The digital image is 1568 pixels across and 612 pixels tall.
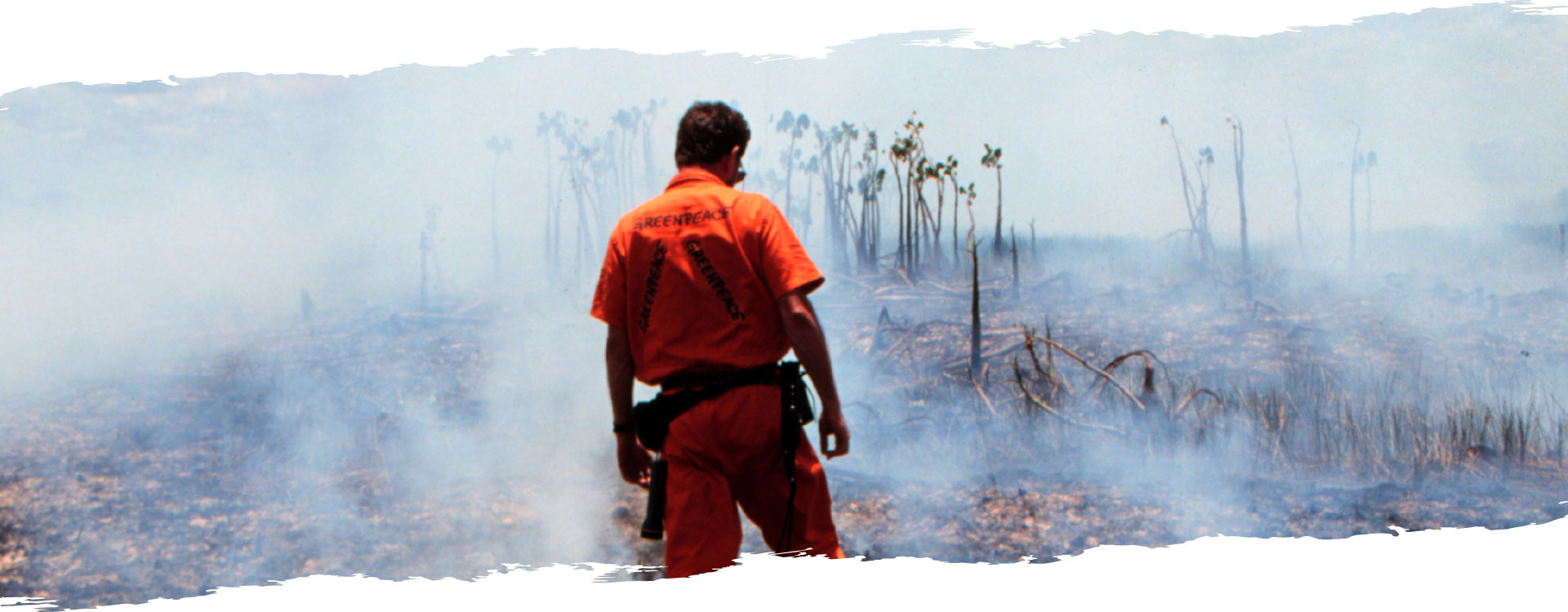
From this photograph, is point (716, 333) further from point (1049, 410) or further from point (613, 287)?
point (1049, 410)

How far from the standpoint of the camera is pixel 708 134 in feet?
9.32

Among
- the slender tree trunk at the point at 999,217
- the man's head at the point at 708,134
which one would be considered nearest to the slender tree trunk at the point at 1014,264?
the slender tree trunk at the point at 999,217

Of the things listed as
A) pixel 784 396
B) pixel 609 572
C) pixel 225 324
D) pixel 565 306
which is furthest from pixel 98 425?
pixel 784 396

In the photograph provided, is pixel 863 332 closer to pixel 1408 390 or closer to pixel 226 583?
pixel 1408 390

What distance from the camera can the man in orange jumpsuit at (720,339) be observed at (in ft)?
8.92

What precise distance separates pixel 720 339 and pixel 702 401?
0.63 feet

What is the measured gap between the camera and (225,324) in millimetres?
6859

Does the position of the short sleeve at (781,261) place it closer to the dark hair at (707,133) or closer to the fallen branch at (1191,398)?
the dark hair at (707,133)

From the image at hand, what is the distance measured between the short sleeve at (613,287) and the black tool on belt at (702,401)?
10.4 inches

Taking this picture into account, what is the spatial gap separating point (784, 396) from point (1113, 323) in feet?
14.5

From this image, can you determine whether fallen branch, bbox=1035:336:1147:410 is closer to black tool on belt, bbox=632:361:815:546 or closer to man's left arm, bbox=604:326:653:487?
black tool on belt, bbox=632:361:815:546

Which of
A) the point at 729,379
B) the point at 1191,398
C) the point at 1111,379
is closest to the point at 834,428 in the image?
the point at 729,379

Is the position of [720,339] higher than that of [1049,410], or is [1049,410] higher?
[720,339]

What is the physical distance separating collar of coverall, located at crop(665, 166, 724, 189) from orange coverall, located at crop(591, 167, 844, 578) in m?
0.02
